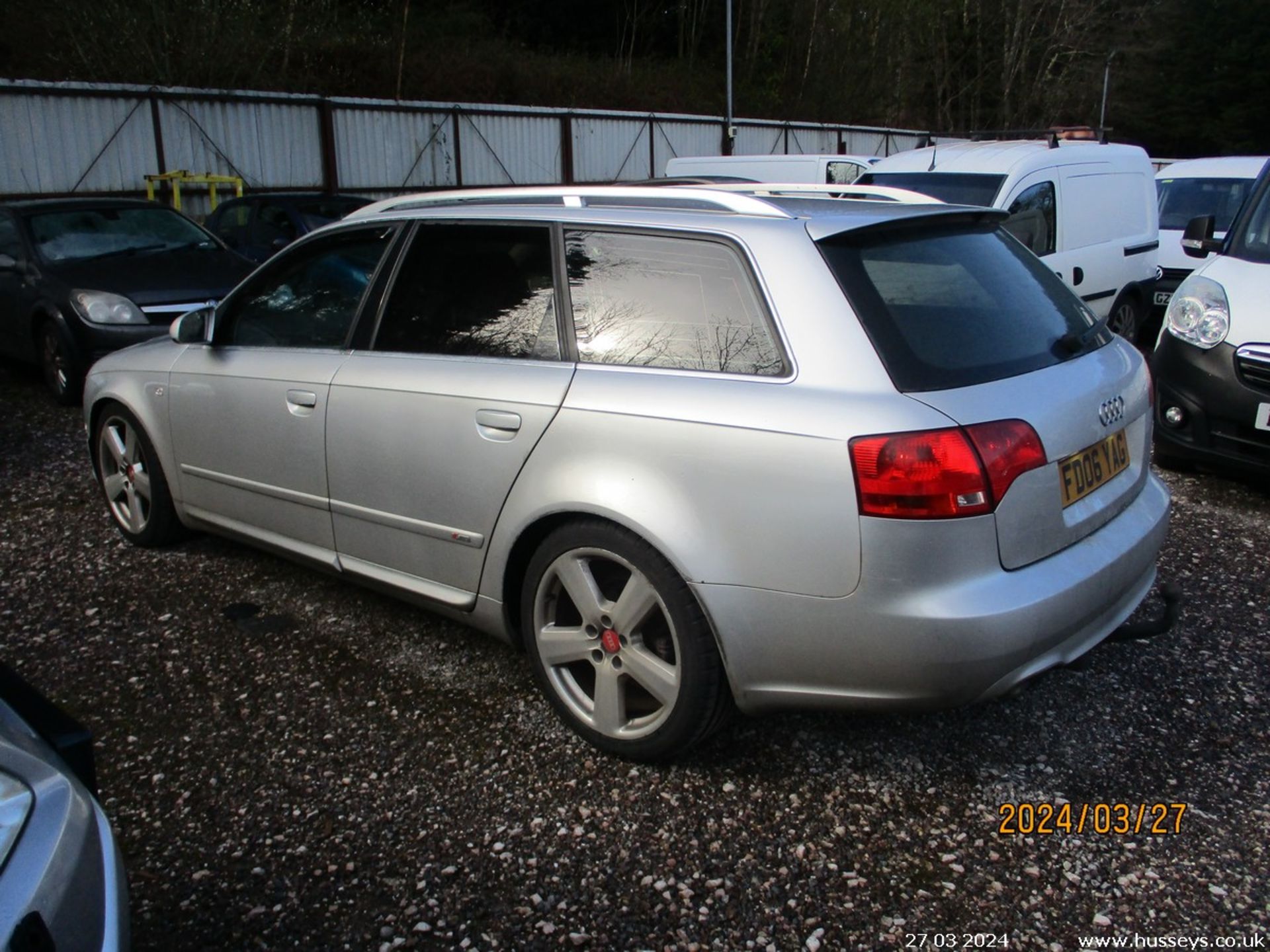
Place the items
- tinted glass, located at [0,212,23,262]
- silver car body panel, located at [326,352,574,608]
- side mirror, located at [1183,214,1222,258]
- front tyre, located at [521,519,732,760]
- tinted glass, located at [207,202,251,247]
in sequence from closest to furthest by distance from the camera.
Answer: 1. front tyre, located at [521,519,732,760]
2. silver car body panel, located at [326,352,574,608]
3. side mirror, located at [1183,214,1222,258]
4. tinted glass, located at [0,212,23,262]
5. tinted glass, located at [207,202,251,247]

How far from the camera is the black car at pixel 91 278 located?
7773 mm

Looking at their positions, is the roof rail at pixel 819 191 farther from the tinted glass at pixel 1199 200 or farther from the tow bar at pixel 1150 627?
the tinted glass at pixel 1199 200

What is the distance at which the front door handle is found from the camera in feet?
10.3

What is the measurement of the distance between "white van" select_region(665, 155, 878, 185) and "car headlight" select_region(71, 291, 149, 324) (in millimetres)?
6435

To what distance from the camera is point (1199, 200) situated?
12.1m

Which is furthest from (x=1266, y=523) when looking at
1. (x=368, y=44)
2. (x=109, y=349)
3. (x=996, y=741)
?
(x=368, y=44)

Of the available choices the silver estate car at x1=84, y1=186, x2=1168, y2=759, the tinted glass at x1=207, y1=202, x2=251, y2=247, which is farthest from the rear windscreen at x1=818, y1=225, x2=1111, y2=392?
the tinted glass at x1=207, y1=202, x2=251, y2=247

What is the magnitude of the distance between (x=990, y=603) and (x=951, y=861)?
0.68 metres

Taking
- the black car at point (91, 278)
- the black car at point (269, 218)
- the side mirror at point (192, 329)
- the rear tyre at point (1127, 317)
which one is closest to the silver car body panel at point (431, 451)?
the side mirror at point (192, 329)

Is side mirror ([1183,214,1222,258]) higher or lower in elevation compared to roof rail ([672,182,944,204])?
A: lower

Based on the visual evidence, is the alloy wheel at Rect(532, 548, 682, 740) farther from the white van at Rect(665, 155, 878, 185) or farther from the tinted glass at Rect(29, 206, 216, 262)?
the white van at Rect(665, 155, 878, 185)

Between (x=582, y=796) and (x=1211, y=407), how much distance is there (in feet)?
13.9

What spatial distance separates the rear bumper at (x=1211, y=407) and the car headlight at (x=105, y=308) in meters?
6.88

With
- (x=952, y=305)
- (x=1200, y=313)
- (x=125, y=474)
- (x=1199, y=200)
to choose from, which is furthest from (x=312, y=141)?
(x=952, y=305)
